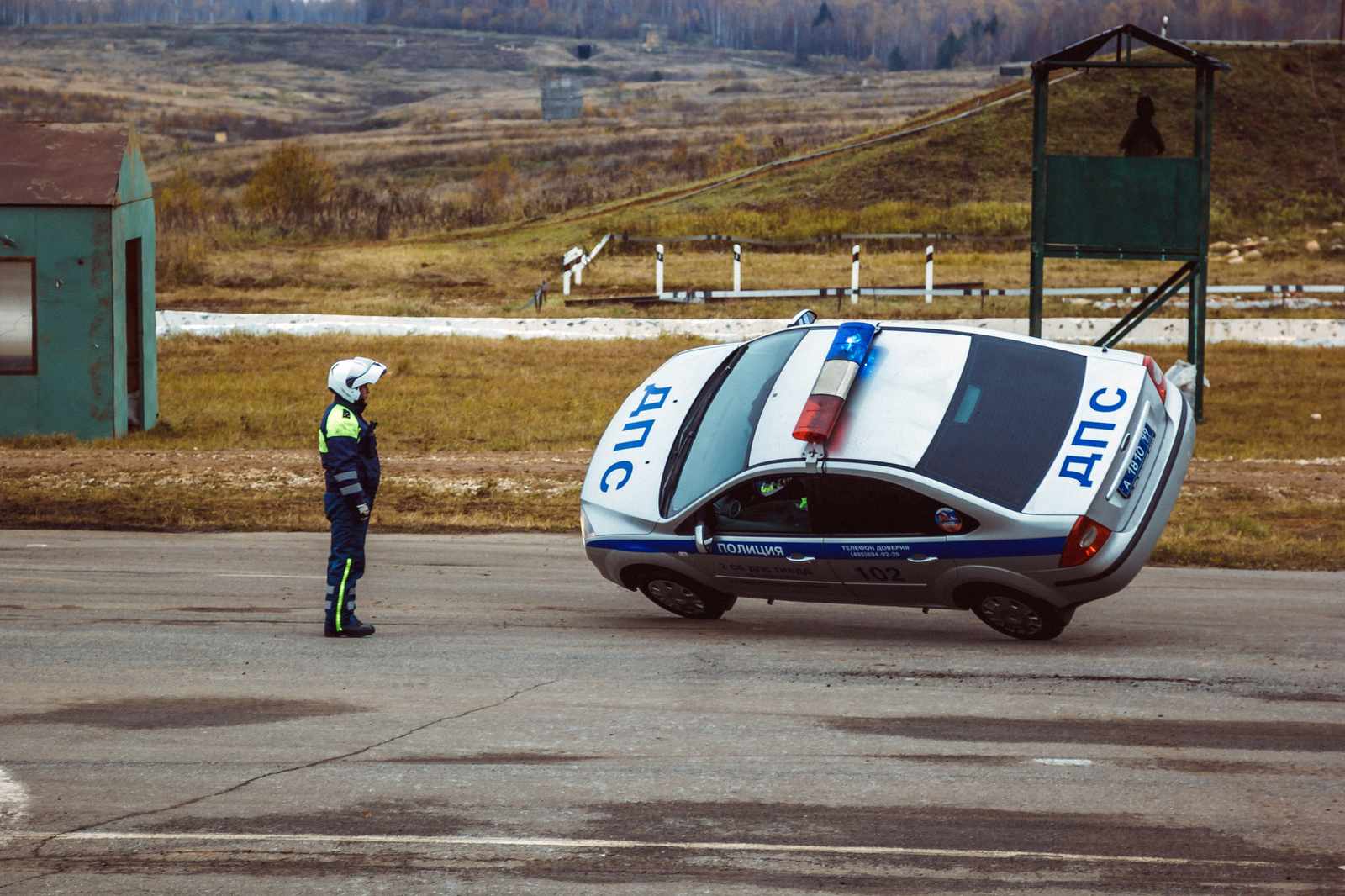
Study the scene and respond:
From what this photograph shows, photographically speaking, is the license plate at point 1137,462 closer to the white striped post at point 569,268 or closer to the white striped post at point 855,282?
the white striped post at point 855,282

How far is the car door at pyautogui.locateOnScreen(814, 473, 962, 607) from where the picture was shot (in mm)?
7984

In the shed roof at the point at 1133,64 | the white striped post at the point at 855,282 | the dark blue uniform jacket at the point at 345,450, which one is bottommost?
the dark blue uniform jacket at the point at 345,450

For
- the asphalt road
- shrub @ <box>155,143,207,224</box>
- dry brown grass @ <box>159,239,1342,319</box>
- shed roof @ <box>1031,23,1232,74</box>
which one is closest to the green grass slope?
dry brown grass @ <box>159,239,1342,319</box>

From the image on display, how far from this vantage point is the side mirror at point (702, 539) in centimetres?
850

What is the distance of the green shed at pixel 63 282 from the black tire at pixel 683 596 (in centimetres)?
1036

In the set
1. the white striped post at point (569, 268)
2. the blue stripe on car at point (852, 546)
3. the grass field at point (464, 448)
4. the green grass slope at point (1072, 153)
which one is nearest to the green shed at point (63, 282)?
the grass field at point (464, 448)

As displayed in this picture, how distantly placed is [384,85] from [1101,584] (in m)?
179

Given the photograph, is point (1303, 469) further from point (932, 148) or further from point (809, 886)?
point (932, 148)

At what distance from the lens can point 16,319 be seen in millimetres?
16703

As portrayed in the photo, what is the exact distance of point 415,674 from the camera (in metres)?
8.00

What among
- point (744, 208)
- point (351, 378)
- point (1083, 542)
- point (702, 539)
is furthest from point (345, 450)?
point (744, 208)

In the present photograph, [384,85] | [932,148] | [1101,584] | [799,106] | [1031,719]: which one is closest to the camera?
[1031,719]

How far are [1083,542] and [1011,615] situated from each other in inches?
36.9

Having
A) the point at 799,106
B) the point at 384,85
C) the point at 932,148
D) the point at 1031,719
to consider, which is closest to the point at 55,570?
the point at 1031,719
